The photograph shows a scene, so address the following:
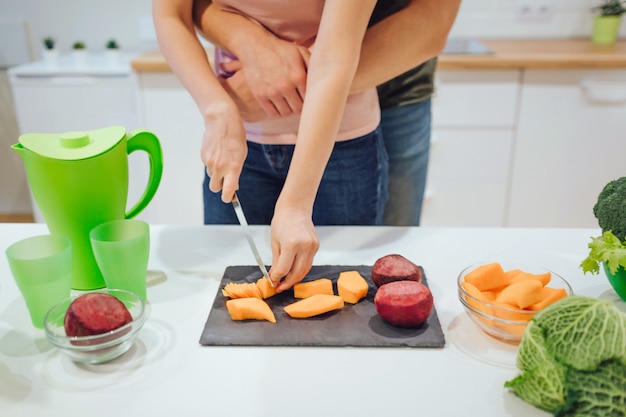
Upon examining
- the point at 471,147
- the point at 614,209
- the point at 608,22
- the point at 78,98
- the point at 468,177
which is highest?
the point at 608,22

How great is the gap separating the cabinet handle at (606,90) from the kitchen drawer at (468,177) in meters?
0.29

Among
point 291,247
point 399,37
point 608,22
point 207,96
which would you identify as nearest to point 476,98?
point 608,22

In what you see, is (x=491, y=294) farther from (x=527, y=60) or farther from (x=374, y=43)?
(x=527, y=60)

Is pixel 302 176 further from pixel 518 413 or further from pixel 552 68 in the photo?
pixel 552 68

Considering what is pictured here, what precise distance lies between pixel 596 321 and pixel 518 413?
13 centimetres

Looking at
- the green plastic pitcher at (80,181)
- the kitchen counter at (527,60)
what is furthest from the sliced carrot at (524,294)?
the kitchen counter at (527,60)

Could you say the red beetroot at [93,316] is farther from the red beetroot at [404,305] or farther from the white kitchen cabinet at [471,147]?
the white kitchen cabinet at [471,147]

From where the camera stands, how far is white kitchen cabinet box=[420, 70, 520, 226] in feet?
6.73

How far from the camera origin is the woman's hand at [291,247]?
2.74ft

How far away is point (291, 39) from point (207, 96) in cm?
23

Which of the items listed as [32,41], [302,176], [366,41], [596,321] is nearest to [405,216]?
[366,41]

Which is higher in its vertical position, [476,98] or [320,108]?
[320,108]

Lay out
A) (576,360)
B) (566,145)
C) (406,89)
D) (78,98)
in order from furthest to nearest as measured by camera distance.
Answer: (78,98) < (566,145) < (406,89) < (576,360)

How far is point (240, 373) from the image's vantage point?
701 mm
